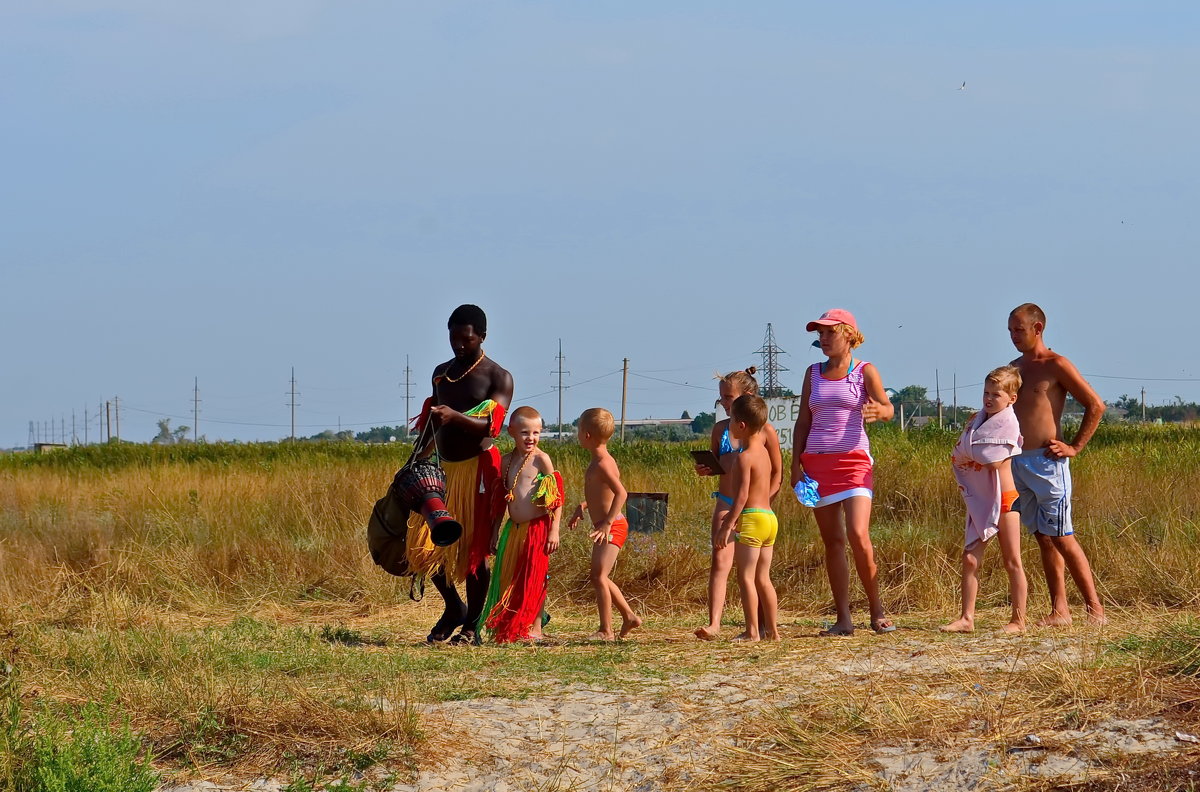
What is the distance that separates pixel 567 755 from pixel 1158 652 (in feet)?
7.59

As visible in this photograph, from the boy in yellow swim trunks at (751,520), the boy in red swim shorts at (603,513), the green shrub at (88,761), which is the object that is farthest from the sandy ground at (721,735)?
the boy in red swim shorts at (603,513)

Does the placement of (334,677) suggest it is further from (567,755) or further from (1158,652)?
(1158,652)

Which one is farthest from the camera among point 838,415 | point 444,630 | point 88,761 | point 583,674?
point 444,630

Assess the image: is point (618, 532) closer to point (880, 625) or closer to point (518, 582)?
point (518, 582)

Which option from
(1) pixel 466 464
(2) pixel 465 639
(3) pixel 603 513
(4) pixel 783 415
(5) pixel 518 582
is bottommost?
(2) pixel 465 639

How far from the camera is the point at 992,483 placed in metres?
6.77

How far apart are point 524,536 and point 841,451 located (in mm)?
1737

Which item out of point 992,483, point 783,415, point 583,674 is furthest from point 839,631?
point 783,415

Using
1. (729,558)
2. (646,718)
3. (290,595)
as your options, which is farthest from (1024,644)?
(290,595)

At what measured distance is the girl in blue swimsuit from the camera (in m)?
6.78

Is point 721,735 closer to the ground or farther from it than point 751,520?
closer to the ground

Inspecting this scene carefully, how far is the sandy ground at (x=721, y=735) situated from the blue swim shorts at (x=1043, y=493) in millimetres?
1052

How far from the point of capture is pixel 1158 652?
5.04 meters

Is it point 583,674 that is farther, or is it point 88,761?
point 583,674
